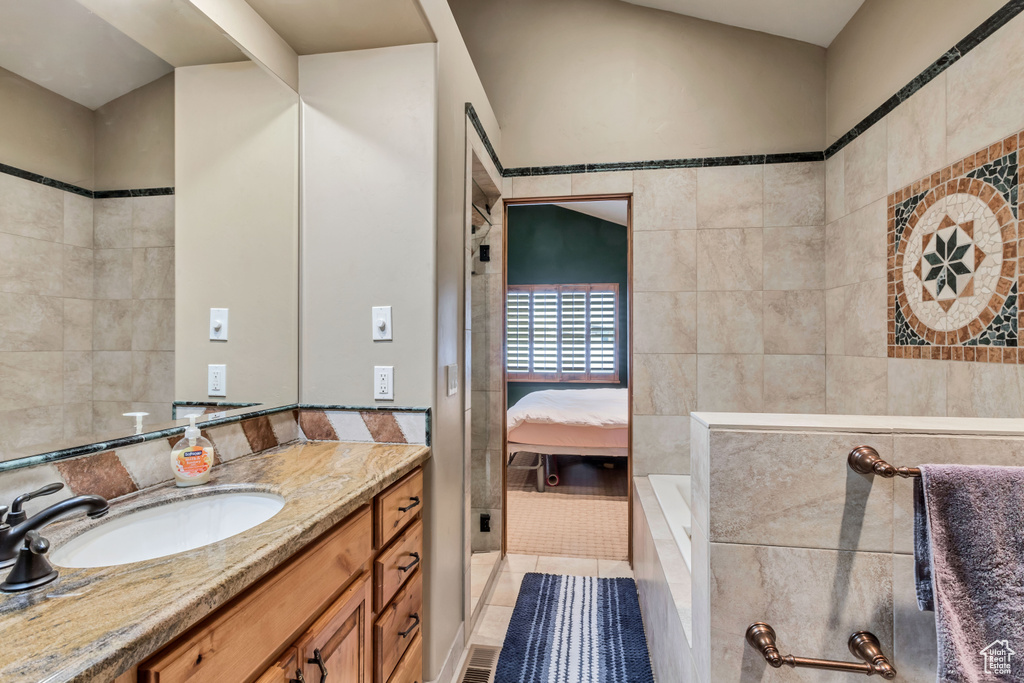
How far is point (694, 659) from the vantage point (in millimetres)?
1119

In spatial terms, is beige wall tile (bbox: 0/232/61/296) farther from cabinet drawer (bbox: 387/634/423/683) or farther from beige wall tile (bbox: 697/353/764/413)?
beige wall tile (bbox: 697/353/764/413)

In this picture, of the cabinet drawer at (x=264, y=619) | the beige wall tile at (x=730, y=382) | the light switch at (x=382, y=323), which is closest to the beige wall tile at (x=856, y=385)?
the beige wall tile at (x=730, y=382)

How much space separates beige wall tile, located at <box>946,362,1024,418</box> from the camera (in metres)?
1.39

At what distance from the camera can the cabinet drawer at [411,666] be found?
1356 millimetres

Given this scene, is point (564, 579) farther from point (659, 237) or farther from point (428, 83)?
point (428, 83)

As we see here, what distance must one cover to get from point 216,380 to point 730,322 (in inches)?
91.9

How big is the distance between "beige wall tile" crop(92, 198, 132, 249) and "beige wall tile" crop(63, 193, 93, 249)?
0.04 ft

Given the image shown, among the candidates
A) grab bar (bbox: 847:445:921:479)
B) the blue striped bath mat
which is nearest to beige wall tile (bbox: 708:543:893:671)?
grab bar (bbox: 847:445:921:479)

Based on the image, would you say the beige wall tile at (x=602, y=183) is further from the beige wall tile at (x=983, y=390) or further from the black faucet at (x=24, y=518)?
the black faucet at (x=24, y=518)

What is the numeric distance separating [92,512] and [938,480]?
55.6 inches

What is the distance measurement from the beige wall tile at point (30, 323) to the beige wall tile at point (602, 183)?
7.37ft

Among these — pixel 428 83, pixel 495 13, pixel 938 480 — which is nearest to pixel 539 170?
pixel 495 13

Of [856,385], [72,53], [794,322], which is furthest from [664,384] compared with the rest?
[72,53]

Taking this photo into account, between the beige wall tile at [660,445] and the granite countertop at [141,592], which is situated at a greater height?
the granite countertop at [141,592]
